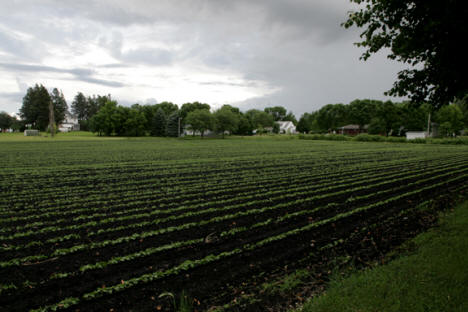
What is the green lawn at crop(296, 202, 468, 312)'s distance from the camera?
384cm

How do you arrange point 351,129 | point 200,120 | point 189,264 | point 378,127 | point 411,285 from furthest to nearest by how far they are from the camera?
1. point 351,129
2. point 200,120
3. point 378,127
4. point 189,264
5. point 411,285

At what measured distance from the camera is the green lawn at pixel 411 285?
3842 millimetres

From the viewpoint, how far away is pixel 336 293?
427 cm

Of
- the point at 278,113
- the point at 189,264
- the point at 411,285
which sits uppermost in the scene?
the point at 278,113

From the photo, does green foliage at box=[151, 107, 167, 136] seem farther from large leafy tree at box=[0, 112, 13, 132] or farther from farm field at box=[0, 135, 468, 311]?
farm field at box=[0, 135, 468, 311]

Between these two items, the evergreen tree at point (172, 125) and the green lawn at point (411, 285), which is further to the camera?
the evergreen tree at point (172, 125)

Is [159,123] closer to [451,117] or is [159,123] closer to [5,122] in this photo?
[5,122]

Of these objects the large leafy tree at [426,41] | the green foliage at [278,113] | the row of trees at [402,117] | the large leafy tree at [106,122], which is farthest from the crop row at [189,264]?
the green foliage at [278,113]

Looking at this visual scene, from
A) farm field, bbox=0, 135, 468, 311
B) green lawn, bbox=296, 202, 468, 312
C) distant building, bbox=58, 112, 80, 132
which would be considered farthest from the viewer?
distant building, bbox=58, 112, 80, 132

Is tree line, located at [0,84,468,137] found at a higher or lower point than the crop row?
higher

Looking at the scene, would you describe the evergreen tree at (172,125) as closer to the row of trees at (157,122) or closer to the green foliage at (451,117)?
the row of trees at (157,122)

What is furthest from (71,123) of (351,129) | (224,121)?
(351,129)

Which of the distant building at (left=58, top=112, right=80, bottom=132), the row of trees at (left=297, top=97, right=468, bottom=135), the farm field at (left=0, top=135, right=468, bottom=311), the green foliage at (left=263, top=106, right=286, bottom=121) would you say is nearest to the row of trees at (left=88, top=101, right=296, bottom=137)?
the row of trees at (left=297, top=97, right=468, bottom=135)

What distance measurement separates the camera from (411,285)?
4.29 m
